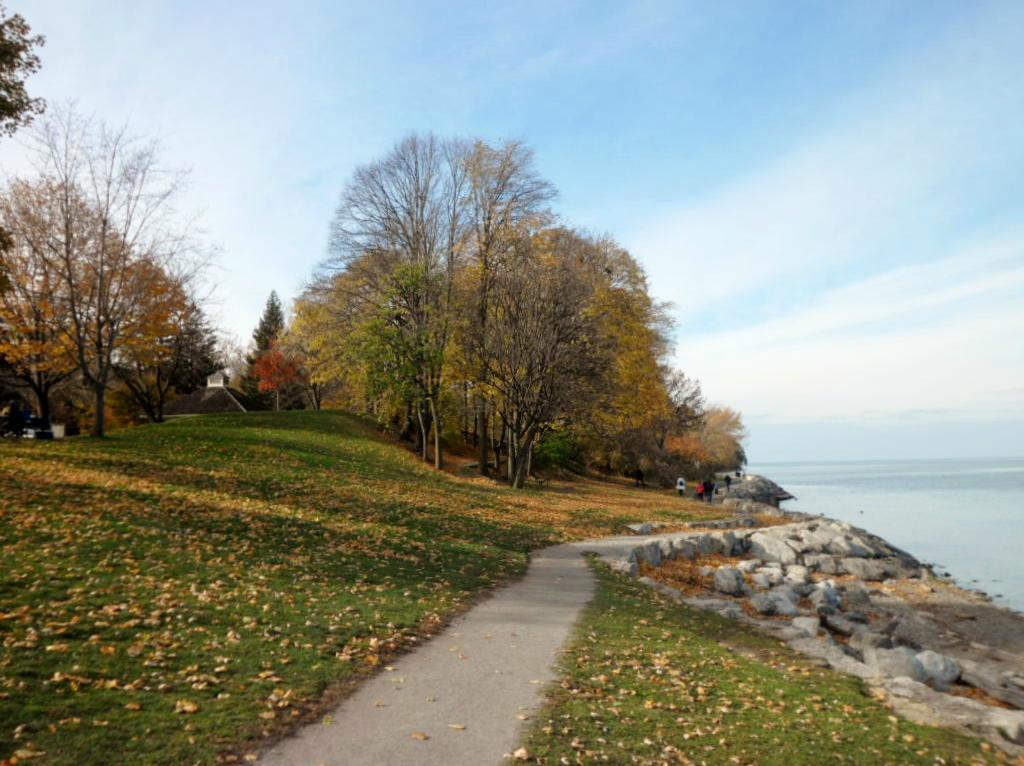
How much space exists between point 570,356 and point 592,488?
1079 centimetres

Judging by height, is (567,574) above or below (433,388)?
below

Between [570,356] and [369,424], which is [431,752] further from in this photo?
[369,424]

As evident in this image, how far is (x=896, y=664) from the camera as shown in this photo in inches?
396

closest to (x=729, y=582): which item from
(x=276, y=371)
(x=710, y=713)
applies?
(x=710, y=713)

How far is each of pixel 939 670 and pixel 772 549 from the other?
427 inches

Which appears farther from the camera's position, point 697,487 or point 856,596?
point 697,487

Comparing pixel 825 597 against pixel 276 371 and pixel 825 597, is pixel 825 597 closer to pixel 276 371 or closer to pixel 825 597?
pixel 825 597

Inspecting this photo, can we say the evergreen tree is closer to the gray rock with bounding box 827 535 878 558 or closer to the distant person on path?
the distant person on path

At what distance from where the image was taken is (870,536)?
26.7m

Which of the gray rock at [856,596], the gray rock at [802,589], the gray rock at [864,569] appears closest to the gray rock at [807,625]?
the gray rock at [802,589]

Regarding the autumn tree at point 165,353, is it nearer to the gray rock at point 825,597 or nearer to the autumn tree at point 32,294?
the autumn tree at point 32,294

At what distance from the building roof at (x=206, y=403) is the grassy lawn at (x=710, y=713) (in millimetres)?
46565

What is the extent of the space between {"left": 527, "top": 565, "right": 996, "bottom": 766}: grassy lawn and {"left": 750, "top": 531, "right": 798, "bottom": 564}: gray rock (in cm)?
1088

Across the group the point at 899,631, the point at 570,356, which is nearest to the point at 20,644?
the point at 899,631
